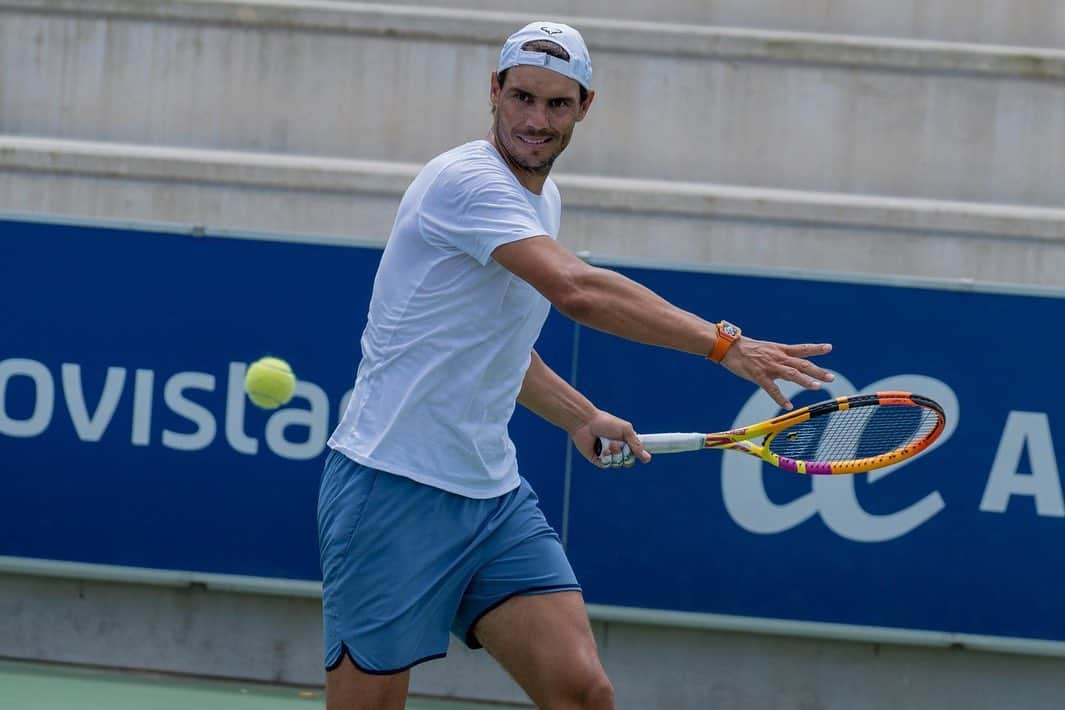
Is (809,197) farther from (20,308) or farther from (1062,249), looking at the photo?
(20,308)

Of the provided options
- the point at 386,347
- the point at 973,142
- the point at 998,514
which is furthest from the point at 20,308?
the point at 973,142

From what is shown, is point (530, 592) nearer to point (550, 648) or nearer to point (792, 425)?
point (550, 648)

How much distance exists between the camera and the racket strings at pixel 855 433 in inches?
159

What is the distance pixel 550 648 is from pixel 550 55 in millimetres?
1200

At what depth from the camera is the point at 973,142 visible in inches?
315

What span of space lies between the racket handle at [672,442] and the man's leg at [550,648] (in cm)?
35

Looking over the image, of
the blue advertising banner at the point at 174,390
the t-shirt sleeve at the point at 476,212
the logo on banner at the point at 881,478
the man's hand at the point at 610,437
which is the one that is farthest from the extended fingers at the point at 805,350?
the blue advertising banner at the point at 174,390

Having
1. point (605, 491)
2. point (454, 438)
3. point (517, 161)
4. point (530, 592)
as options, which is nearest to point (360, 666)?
point (530, 592)

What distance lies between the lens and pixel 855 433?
4129 mm

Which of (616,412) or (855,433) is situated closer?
(855,433)

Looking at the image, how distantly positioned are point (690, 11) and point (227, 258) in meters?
3.46

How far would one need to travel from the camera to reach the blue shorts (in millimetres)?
3406

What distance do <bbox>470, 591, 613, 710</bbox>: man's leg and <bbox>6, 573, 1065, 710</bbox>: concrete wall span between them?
7.98ft

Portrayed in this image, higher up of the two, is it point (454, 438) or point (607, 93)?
point (607, 93)
